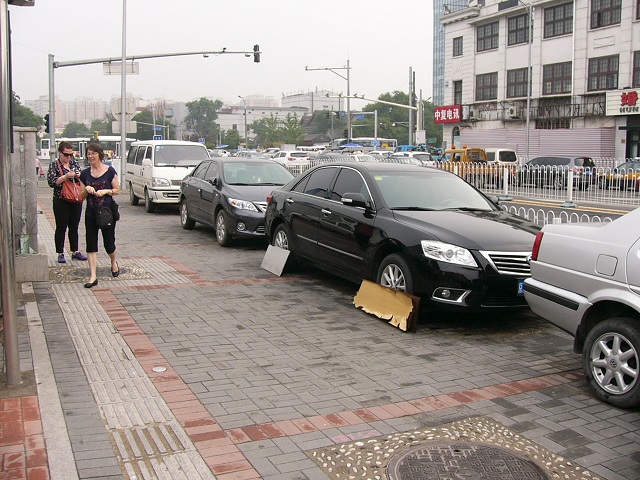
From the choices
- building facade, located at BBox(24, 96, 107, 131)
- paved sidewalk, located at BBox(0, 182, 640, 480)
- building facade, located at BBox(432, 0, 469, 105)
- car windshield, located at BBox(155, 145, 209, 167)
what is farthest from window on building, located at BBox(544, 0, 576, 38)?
building facade, located at BBox(24, 96, 107, 131)

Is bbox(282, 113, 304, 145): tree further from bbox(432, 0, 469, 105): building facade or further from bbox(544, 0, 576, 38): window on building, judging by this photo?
bbox(544, 0, 576, 38): window on building

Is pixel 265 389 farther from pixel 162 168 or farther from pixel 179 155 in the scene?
pixel 179 155

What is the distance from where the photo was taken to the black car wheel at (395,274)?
722 cm

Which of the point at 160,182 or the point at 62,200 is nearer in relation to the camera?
the point at 62,200

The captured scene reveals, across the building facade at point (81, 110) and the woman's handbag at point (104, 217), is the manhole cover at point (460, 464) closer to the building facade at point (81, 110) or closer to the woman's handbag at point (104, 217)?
the woman's handbag at point (104, 217)

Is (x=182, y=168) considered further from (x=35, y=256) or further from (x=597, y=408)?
(x=597, y=408)

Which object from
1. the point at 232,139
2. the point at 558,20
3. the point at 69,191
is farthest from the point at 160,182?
the point at 232,139

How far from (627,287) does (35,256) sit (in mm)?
6927

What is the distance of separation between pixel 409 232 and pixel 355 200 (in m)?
1.00

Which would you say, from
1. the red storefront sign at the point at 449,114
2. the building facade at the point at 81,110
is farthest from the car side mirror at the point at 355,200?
the building facade at the point at 81,110

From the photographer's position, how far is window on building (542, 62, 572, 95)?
42531 millimetres

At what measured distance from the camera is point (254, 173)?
43.9 ft

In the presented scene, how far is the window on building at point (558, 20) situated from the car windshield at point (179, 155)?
30908 mm

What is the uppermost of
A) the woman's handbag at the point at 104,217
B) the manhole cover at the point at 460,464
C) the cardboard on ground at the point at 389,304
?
the woman's handbag at the point at 104,217
